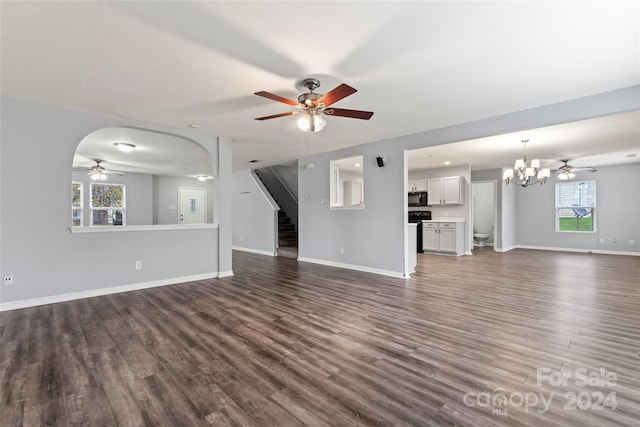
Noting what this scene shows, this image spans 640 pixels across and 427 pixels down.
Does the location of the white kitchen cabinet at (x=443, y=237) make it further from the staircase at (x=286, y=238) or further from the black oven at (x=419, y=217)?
the staircase at (x=286, y=238)

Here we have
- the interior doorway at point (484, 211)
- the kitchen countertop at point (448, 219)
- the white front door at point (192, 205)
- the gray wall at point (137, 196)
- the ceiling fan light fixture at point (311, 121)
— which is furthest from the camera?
the white front door at point (192, 205)

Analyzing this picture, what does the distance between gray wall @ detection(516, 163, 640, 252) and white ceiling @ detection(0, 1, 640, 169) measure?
5.43m

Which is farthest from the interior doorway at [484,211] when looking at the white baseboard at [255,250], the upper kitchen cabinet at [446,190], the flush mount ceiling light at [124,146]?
the flush mount ceiling light at [124,146]

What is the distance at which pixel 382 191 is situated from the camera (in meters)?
5.45

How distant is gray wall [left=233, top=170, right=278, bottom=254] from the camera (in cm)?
785

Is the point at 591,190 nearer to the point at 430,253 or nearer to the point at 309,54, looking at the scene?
the point at 430,253

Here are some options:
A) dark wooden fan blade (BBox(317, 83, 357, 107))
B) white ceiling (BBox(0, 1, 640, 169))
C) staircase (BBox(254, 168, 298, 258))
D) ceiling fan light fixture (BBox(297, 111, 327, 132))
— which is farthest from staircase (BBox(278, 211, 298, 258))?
dark wooden fan blade (BBox(317, 83, 357, 107))

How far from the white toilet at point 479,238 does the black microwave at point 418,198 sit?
2.38m

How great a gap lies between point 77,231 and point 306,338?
3.40m

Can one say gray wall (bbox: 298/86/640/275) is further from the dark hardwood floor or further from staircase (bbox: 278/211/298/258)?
the dark hardwood floor

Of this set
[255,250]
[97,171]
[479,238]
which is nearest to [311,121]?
[255,250]

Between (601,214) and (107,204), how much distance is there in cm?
1465

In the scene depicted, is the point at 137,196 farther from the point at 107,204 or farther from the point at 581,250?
the point at 581,250

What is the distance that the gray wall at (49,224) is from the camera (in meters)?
3.42
